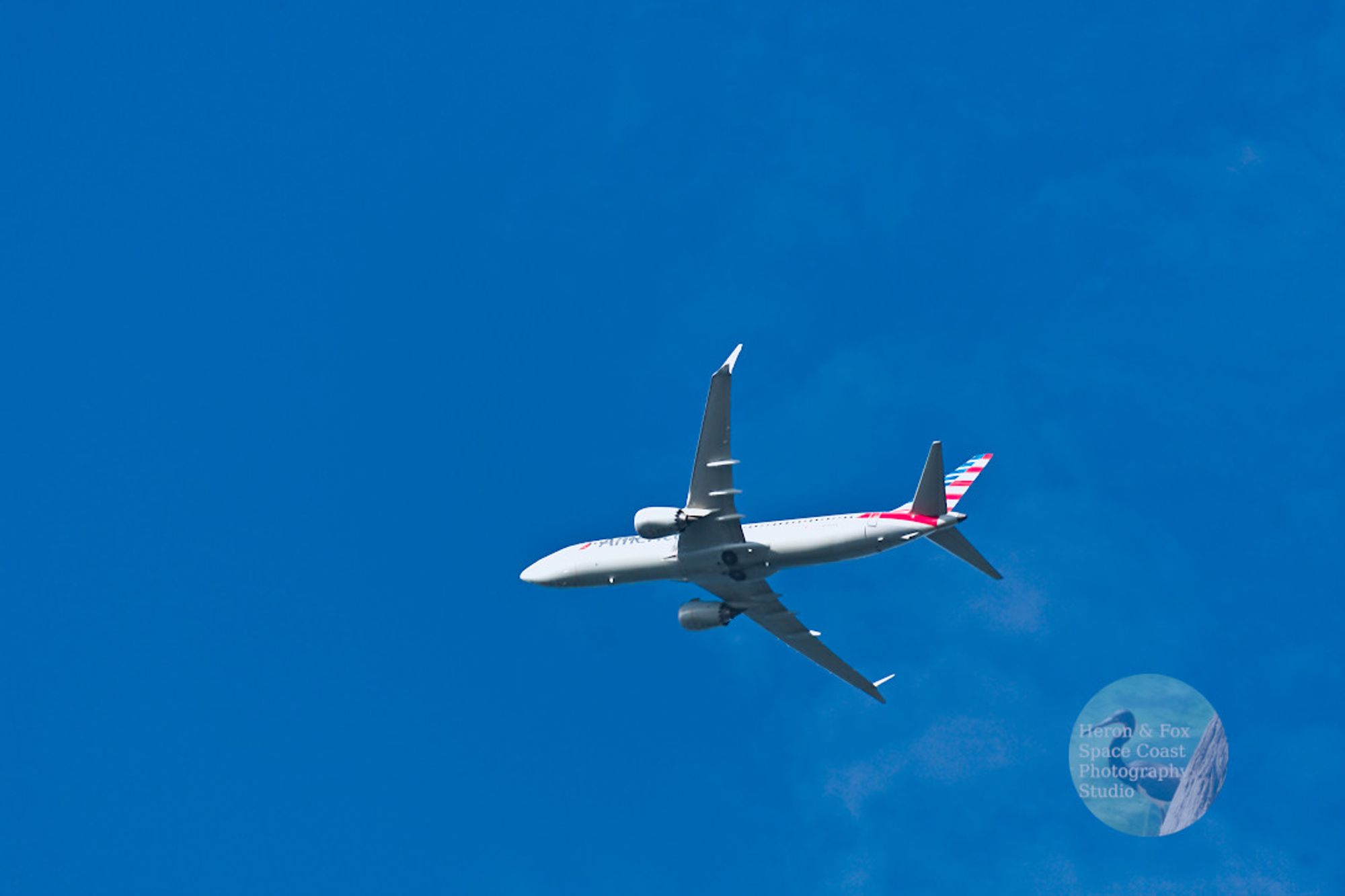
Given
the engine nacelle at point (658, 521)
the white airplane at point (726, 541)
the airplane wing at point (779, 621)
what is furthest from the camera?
the airplane wing at point (779, 621)

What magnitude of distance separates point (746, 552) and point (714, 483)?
418 cm

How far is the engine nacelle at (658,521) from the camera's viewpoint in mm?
63438

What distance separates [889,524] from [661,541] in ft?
36.1

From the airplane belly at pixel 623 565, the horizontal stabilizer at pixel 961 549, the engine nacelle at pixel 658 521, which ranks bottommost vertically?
the horizontal stabilizer at pixel 961 549

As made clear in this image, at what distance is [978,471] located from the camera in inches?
2702

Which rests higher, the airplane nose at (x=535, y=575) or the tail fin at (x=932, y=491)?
the airplane nose at (x=535, y=575)

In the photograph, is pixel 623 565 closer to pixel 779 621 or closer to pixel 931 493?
pixel 779 621

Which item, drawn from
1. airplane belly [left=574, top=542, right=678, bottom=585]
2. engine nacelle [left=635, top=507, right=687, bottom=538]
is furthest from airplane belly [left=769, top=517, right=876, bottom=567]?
airplane belly [left=574, top=542, right=678, bottom=585]

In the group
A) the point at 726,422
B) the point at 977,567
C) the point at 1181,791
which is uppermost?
the point at 726,422

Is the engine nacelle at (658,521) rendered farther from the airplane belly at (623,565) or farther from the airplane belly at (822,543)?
the airplane belly at (822,543)

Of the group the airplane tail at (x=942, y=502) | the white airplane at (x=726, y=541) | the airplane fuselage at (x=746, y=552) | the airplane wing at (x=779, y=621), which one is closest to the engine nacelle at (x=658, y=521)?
the white airplane at (x=726, y=541)

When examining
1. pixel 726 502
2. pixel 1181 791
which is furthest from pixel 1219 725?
pixel 726 502

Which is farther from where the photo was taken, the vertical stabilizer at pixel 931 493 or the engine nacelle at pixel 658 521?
the engine nacelle at pixel 658 521

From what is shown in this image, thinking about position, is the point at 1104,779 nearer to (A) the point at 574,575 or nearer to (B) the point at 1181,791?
(B) the point at 1181,791
